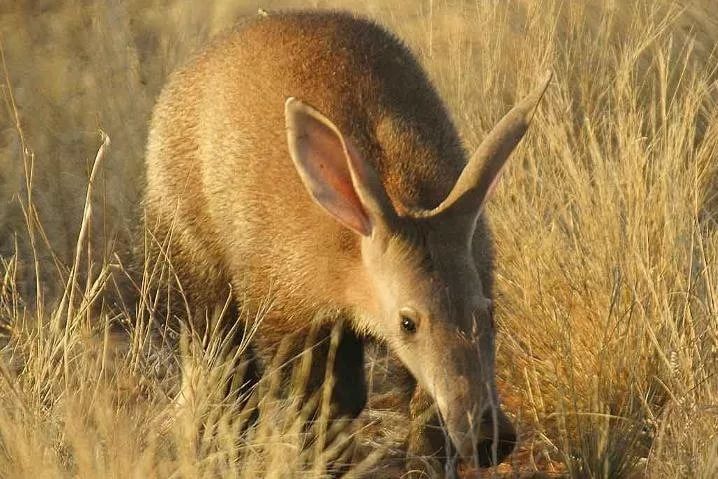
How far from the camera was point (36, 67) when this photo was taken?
27.1ft

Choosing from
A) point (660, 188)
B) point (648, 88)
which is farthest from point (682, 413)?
point (648, 88)

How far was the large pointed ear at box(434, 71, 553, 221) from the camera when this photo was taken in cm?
446

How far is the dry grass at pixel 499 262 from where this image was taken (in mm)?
4391

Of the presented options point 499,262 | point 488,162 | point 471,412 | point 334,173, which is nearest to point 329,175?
point 334,173

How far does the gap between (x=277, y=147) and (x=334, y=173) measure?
59 centimetres

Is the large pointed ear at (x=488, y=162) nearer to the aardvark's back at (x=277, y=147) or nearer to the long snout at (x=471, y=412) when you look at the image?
the aardvark's back at (x=277, y=147)

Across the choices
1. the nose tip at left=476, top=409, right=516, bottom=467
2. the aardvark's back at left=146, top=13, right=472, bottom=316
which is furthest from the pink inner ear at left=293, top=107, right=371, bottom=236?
the nose tip at left=476, top=409, right=516, bottom=467

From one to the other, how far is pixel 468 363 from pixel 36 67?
4681mm

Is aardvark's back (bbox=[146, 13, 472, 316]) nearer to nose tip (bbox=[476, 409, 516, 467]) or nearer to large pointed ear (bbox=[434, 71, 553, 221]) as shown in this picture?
large pointed ear (bbox=[434, 71, 553, 221])

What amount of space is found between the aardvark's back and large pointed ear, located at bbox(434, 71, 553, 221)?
193 mm

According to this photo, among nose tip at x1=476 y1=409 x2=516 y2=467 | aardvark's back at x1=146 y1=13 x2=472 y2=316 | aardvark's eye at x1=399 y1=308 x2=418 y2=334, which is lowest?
nose tip at x1=476 y1=409 x2=516 y2=467

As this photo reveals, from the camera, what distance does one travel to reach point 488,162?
14.6 ft

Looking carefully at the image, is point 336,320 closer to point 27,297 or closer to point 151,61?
point 27,297

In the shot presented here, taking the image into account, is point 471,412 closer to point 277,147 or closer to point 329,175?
point 329,175
